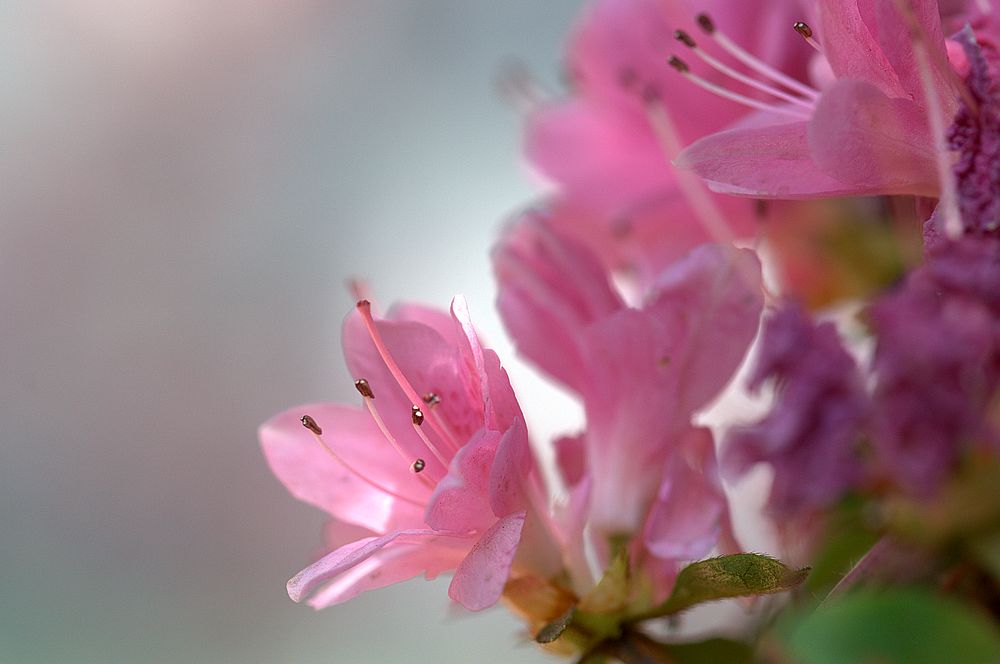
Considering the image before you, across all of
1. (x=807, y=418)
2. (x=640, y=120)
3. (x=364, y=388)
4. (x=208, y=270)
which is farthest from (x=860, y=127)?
(x=208, y=270)

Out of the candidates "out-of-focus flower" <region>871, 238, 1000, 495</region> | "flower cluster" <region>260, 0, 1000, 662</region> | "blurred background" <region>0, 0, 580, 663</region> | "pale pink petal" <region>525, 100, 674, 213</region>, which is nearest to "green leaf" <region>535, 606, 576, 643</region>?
"flower cluster" <region>260, 0, 1000, 662</region>

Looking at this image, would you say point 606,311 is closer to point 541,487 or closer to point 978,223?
point 541,487

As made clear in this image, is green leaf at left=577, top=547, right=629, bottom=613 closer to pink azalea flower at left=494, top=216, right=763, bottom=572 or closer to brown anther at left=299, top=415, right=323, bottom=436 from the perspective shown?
pink azalea flower at left=494, top=216, right=763, bottom=572

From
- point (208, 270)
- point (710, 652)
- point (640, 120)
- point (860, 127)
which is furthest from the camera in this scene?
point (208, 270)

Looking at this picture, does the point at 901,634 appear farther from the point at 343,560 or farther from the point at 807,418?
the point at 343,560

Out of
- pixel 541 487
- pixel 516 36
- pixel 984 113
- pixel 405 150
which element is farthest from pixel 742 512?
pixel 516 36

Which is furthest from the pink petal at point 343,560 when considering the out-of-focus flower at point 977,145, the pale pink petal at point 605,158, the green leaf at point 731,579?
the pale pink petal at point 605,158
